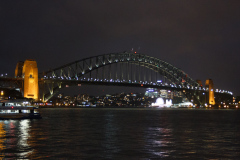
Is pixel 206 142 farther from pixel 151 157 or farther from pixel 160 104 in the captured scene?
pixel 160 104

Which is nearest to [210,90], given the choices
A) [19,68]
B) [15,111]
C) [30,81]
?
[19,68]

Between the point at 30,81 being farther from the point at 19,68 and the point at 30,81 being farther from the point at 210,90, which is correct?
the point at 210,90

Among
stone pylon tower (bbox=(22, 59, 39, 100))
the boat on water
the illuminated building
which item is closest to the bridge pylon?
stone pylon tower (bbox=(22, 59, 39, 100))

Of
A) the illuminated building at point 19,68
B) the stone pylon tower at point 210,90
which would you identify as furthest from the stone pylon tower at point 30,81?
the stone pylon tower at point 210,90

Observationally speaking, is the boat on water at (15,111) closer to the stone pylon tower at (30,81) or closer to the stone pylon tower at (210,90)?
the stone pylon tower at (30,81)

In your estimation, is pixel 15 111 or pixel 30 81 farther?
pixel 30 81

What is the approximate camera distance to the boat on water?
39.2m

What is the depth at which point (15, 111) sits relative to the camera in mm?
40375

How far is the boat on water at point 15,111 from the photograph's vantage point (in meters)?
39.2

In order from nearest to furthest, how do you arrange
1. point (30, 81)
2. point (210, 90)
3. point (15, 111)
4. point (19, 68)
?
1. point (15, 111)
2. point (30, 81)
3. point (19, 68)
4. point (210, 90)

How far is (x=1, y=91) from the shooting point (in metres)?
78.1

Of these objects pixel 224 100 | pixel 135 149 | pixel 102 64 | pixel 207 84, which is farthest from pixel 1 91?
pixel 224 100

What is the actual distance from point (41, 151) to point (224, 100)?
14064cm

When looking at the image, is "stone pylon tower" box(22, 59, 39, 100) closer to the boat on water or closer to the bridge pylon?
the bridge pylon
